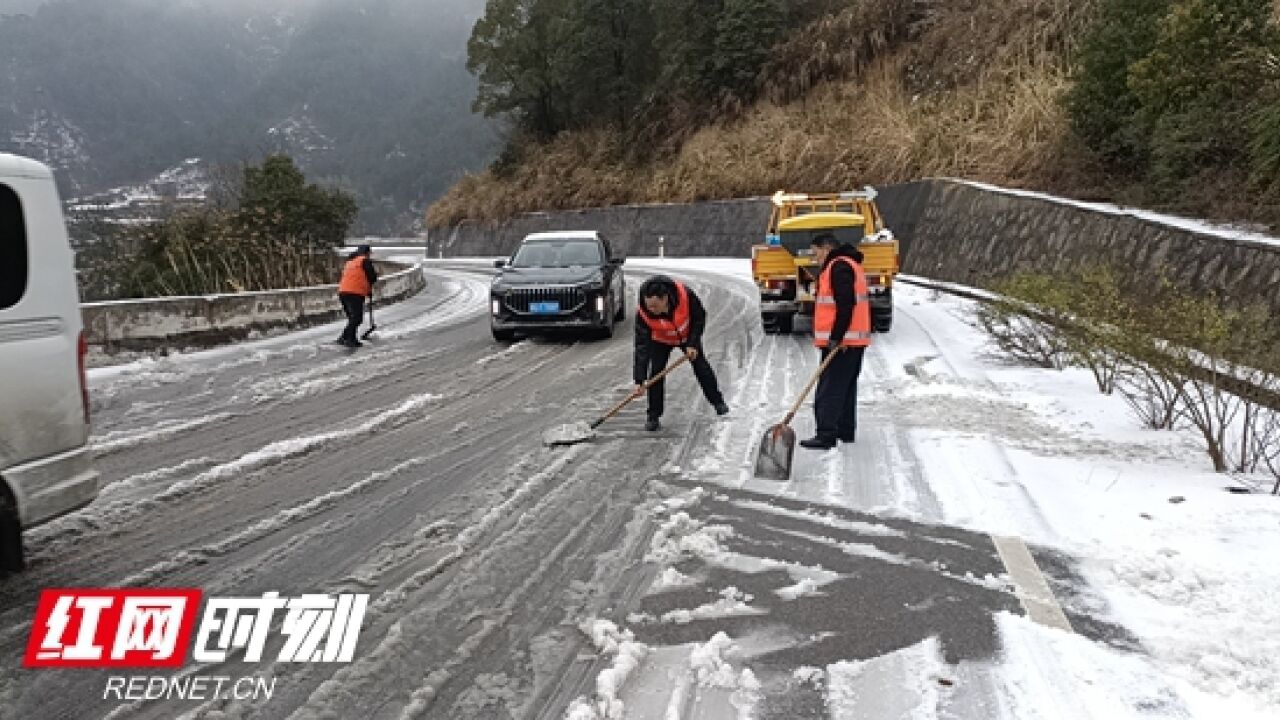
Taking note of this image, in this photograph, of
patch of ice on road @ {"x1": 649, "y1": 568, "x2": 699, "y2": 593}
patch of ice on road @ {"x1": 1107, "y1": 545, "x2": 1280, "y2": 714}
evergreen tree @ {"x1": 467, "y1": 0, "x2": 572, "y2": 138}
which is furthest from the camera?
evergreen tree @ {"x1": 467, "y1": 0, "x2": 572, "y2": 138}

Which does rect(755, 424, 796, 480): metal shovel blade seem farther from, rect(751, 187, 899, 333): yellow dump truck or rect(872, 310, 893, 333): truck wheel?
rect(872, 310, 893, 333): truck wheel

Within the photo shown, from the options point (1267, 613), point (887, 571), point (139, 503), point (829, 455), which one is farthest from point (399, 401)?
point (1267, 613)

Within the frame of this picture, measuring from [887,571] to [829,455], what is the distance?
2102 mm

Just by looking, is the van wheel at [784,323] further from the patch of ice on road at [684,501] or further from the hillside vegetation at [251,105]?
the hillside vegetation at [251,105]

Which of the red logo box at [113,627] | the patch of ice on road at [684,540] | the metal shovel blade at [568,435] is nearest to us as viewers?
the red logo box at [113,627]

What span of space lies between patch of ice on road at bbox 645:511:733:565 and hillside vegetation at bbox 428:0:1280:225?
826 cm

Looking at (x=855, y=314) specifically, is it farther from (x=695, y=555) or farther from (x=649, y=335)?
(x=695, y=555)

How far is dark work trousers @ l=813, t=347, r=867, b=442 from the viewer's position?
623 cm

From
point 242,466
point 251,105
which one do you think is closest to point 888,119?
point 242,466

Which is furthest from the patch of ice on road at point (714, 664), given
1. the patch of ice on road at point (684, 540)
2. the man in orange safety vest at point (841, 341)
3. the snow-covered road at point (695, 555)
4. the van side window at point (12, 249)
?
the van side window at point (12, 249)

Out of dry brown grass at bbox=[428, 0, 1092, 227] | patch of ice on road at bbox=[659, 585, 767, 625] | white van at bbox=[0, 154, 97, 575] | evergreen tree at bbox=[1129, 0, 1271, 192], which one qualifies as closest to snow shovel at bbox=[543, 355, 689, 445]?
patch of ice on road at bbox=[659, 585, 767, 625]

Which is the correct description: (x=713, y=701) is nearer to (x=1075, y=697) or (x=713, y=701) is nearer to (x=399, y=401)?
(x=1075, y=697)

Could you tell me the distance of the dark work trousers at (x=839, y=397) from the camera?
20.4ft

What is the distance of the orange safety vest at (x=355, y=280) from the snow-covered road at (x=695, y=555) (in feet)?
14.7
